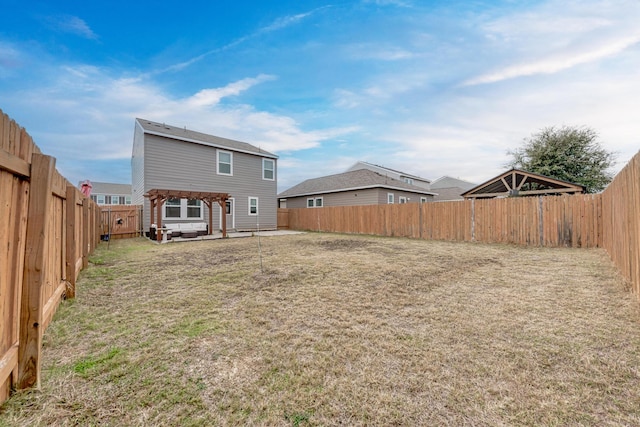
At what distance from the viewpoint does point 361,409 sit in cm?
164

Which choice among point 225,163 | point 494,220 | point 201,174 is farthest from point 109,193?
point 494,220

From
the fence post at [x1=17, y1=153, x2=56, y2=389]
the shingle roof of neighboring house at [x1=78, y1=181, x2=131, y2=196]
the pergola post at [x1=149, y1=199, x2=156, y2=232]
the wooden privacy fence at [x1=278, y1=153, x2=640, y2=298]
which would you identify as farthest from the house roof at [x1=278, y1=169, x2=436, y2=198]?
the shingle roof of neighboring house at [x1=78, y1=181, x2=131, y2=196]

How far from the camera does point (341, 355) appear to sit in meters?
2.28

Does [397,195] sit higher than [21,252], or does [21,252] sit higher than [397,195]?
[397,195]

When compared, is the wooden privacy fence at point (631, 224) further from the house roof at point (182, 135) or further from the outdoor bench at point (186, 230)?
the house roof at point (182, 135)

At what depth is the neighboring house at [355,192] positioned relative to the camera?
19297 millimetres

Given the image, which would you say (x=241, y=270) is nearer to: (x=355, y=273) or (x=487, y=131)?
(x=355, y=273)

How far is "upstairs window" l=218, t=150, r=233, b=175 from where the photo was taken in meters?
15.9

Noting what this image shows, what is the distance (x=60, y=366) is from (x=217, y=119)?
16522mm

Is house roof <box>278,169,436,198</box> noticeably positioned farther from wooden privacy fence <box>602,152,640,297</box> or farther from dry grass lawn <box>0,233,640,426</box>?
dry grass lawn <box>0,233,640,426</box>

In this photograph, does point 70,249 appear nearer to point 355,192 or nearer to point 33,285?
point 33,285

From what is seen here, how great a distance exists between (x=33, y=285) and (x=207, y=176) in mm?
14699

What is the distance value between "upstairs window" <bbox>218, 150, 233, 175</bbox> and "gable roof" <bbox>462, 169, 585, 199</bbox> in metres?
14.5

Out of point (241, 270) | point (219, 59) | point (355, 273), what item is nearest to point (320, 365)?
point (355, 273)
